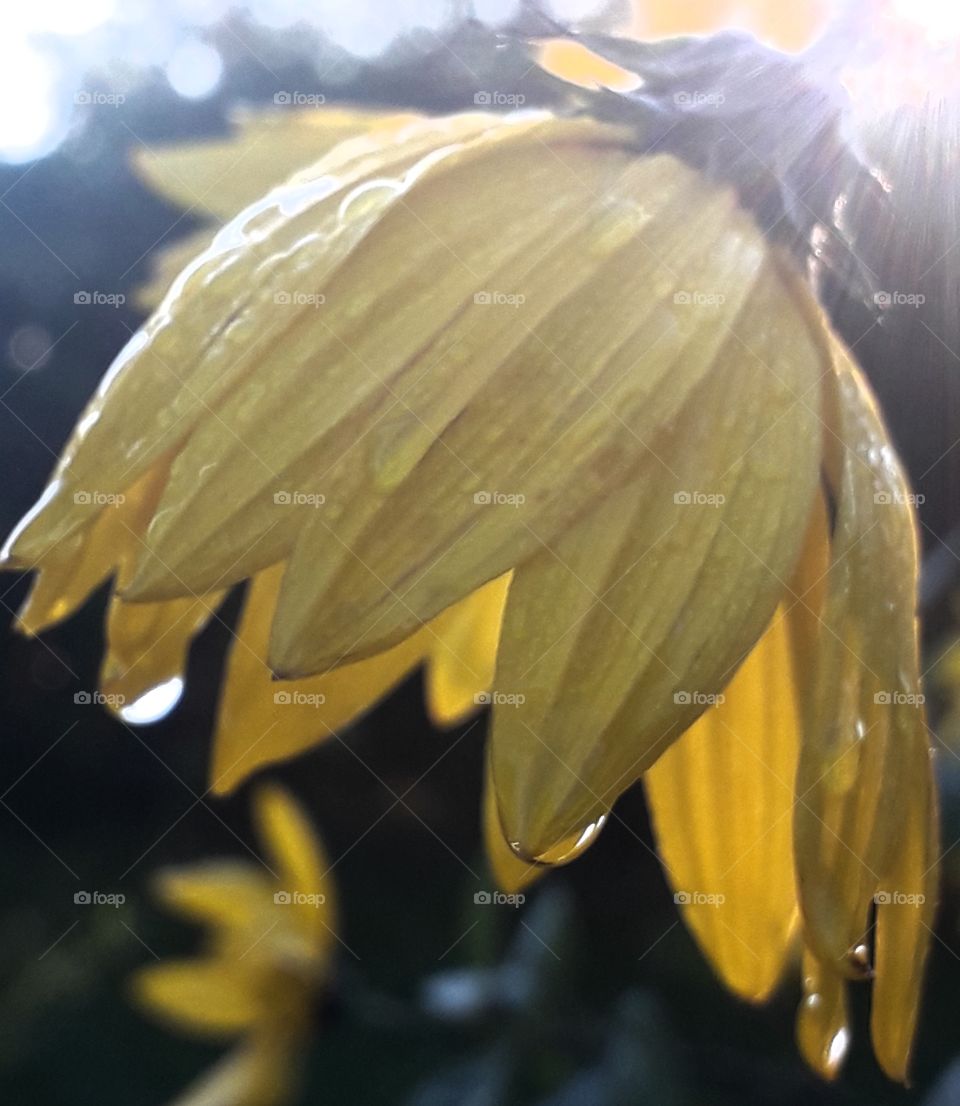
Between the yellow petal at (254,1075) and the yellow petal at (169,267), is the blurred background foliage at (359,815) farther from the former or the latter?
the yellow petal at (169,267)

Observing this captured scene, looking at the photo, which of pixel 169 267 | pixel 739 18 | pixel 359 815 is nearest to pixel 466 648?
pixel 169 267

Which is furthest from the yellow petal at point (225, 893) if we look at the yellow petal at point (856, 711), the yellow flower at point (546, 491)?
the yellow petal at point (856, 711)

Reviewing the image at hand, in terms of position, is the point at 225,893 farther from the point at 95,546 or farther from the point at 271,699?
the point at 95,546

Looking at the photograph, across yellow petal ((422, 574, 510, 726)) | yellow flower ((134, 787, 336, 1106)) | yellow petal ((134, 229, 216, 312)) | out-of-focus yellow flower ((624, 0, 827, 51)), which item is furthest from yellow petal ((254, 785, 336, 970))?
out-of-focus yellow flower ((624, 0, 827, 51))

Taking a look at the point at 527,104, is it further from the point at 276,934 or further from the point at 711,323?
the point at 276,934

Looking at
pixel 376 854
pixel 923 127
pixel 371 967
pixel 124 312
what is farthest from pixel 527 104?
pixel 371 967
